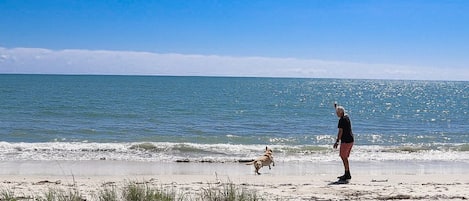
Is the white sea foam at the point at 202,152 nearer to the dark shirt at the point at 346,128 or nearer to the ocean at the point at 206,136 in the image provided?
the ocean at the point at 206,136

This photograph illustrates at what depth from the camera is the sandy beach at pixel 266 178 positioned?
8.94 meters

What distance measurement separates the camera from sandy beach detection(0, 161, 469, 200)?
8938 millimetres

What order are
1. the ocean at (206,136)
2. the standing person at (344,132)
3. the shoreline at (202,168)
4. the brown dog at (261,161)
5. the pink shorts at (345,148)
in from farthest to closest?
the ocean at (206,136) → the shoreline at (202,168) → the brown dog at (261,161) → the pink shorts at (345,148) → the standing person at (344,132)

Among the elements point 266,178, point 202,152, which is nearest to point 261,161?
point 266,178

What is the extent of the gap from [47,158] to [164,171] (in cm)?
411

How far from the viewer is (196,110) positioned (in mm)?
35375

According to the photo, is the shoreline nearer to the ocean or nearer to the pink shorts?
the ocean

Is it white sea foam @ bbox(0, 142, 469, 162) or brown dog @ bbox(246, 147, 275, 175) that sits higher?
brown dog @ bbox(246, 147, 275, 175)

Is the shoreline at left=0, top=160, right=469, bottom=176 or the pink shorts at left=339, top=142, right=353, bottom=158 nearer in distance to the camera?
the pink shorts at left=339, top=142, right=353, bottom=158

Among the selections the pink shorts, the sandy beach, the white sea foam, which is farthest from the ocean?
the pink shorts

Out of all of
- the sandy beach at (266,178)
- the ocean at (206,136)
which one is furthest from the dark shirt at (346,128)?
the ocean at (206,136)

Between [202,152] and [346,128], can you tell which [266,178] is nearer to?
[346,128]

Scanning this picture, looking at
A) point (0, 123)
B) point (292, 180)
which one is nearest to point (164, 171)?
point (292, 180)

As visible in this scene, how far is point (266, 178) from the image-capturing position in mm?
11102
